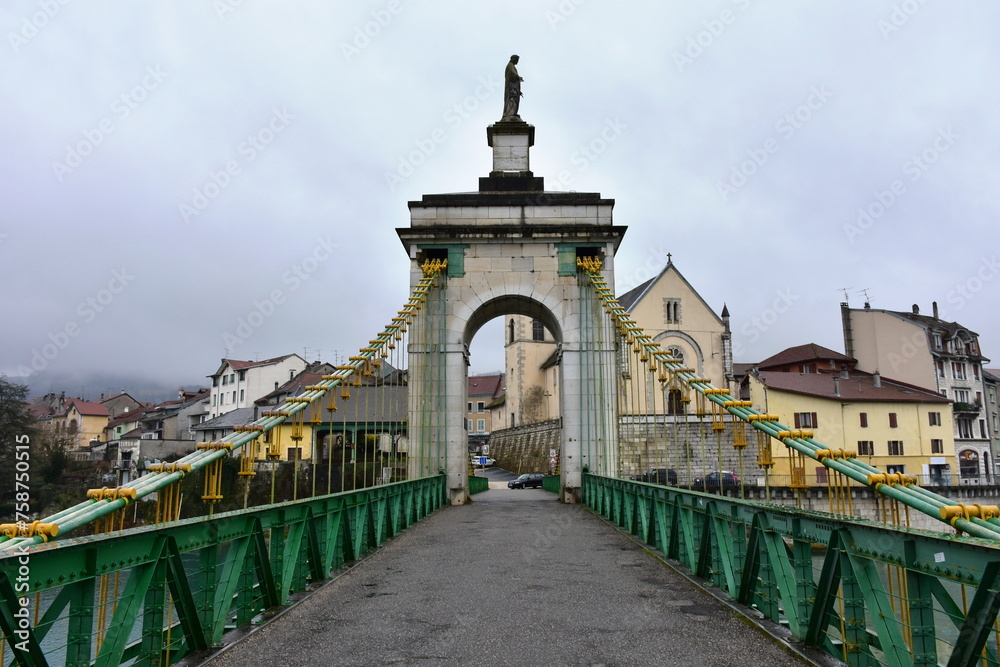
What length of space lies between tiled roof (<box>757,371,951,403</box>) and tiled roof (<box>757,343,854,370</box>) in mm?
4533

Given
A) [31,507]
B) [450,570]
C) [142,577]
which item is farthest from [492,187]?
[31,507]

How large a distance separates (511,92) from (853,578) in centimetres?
1518

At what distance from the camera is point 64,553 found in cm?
298

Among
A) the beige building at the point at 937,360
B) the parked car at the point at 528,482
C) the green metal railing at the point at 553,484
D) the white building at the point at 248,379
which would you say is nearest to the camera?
the green metal railing at the point at 553,484

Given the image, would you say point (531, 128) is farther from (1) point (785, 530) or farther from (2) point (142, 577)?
(2) point (142, 577)

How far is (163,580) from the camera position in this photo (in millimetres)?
3646

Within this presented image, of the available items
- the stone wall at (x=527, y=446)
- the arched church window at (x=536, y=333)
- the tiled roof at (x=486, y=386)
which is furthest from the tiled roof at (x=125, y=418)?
the arched church window at (x=536, y=333)

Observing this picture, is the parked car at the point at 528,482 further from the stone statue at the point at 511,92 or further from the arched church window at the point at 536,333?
the arched church window at the point at 536,333

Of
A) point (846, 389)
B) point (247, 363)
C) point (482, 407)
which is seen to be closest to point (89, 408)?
point (247, 363)

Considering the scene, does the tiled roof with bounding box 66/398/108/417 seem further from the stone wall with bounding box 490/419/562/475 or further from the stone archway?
the stone archway

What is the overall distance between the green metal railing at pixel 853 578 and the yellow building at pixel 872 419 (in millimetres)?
30744

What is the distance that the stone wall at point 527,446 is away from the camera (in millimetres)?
38906

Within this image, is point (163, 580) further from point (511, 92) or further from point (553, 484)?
point (553, 484)

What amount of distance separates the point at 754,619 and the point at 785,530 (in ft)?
2.61
